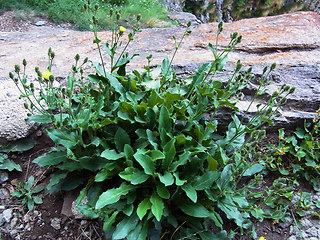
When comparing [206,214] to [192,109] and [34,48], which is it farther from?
[34,48]

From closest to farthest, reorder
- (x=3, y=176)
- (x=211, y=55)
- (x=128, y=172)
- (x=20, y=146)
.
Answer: (x=128, y=172), (x=3, y=176), (x=20, y=146), (x=211, y=55)

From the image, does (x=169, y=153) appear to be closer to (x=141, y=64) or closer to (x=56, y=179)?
(x=56, y=179)

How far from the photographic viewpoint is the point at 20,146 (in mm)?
2453

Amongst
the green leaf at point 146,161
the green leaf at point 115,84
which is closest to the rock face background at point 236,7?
the green leaf at point 115,84

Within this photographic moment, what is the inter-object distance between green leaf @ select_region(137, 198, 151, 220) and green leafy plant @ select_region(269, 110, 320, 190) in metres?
1.16

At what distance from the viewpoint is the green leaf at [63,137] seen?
1.99 m

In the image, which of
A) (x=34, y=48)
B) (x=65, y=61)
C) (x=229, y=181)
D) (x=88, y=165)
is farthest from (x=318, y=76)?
(x=34, y=48)

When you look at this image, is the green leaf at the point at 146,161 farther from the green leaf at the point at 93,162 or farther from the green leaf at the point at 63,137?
the green leaf at the point at 63,137

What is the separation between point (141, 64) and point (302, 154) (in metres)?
2.04

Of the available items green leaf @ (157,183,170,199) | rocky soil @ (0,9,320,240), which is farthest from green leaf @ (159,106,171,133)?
rocky soil @ (0,9,320,240)

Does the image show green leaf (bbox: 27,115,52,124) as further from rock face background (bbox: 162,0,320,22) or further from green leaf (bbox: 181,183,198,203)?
rock face background (bbox: 162,0,320,22)

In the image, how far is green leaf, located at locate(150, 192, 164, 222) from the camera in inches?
68.5

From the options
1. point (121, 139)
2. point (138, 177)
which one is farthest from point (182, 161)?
point (121, 139)

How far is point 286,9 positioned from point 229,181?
48.4 ft
